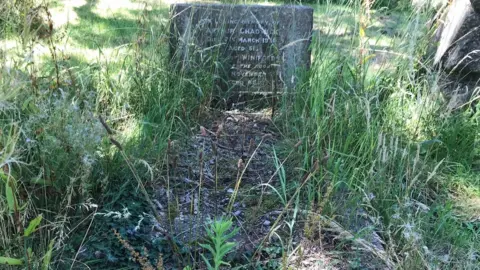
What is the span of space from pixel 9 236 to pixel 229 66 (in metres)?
2.33

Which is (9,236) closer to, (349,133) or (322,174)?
(322,174)

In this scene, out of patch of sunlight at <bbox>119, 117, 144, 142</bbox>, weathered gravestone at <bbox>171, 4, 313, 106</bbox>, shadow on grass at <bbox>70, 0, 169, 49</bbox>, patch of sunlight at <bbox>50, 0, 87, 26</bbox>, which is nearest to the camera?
patch of sunlight at <bbox>119, 117, 144, 142</bbox>

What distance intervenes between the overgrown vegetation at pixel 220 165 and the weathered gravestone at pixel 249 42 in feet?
0.88

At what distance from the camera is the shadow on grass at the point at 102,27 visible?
492cm

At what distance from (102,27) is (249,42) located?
207 cm

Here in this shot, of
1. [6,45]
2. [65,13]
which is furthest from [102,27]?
[6,45]

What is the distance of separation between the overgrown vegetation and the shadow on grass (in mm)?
976

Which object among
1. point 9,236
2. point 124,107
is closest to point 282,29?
point 124,107

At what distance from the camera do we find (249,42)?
418 cm

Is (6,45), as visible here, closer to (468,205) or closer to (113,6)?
(468,205)

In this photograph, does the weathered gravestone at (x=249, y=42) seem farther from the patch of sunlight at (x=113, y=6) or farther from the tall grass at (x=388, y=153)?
the patch of sunlight at (x=113, y=6)

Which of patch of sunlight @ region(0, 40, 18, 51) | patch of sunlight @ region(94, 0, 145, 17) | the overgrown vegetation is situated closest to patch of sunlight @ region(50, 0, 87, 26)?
patch of sunlight @ region(94, 0, 145, 17)

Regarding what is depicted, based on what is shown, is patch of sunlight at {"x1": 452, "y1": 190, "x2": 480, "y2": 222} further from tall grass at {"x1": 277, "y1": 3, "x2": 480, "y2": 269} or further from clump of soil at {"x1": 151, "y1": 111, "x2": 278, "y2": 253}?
clump of soil at {"x1": 151, "y1": 111, "x2": 278, "y2": 253}

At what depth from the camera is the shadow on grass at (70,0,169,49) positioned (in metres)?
4.92
